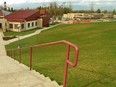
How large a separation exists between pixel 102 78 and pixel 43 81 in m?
1.76

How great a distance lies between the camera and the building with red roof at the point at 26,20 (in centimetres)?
5572

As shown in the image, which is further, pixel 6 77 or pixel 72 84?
pixel 6 77

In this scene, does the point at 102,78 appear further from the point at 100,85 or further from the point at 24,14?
the point at 24,14

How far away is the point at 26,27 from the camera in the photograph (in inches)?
2247

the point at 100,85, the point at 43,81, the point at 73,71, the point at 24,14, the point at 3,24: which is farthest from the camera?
→ the point at 24,14

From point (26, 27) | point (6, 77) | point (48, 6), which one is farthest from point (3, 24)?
point (48, 6)

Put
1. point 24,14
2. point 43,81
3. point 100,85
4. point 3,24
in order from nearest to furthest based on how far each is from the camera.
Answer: point 100,85 → point 43,81 → point 3,24 → point 24,14

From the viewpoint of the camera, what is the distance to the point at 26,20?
186 ft

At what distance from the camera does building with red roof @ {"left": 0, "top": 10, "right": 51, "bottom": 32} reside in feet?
183

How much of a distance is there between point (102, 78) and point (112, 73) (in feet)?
2.38

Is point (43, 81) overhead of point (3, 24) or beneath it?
overhead

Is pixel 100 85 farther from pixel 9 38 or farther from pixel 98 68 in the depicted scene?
pixel 9 38

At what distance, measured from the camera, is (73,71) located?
8.35 m

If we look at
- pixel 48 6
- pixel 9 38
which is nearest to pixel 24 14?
pixel 9 38
